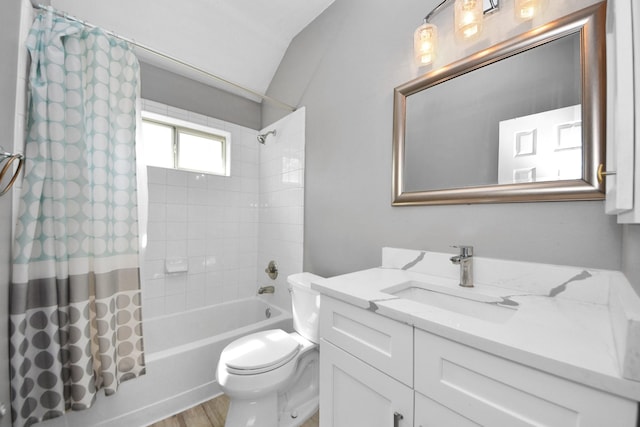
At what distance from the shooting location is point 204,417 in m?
1.46

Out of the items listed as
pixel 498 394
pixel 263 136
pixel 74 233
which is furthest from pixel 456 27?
pixel 74 233

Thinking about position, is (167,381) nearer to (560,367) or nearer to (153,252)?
(153,252)

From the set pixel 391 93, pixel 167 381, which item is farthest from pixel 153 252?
pixel 391 93

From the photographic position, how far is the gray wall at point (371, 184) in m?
0.84

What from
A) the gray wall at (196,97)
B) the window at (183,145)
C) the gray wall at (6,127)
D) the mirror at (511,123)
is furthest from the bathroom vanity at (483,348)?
the gray wall at (196,97)

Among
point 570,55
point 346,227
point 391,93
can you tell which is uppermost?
point 391,93

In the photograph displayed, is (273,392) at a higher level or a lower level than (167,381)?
higher

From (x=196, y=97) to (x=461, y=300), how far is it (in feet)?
7.89

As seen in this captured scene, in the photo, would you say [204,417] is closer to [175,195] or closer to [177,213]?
[177,213]

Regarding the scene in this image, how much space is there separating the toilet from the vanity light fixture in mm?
1325

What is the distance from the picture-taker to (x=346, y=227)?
5.12ft

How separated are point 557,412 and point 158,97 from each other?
8.59 feet

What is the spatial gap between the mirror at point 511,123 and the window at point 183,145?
1724 millimetres

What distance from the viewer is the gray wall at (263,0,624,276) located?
845 millimetres
